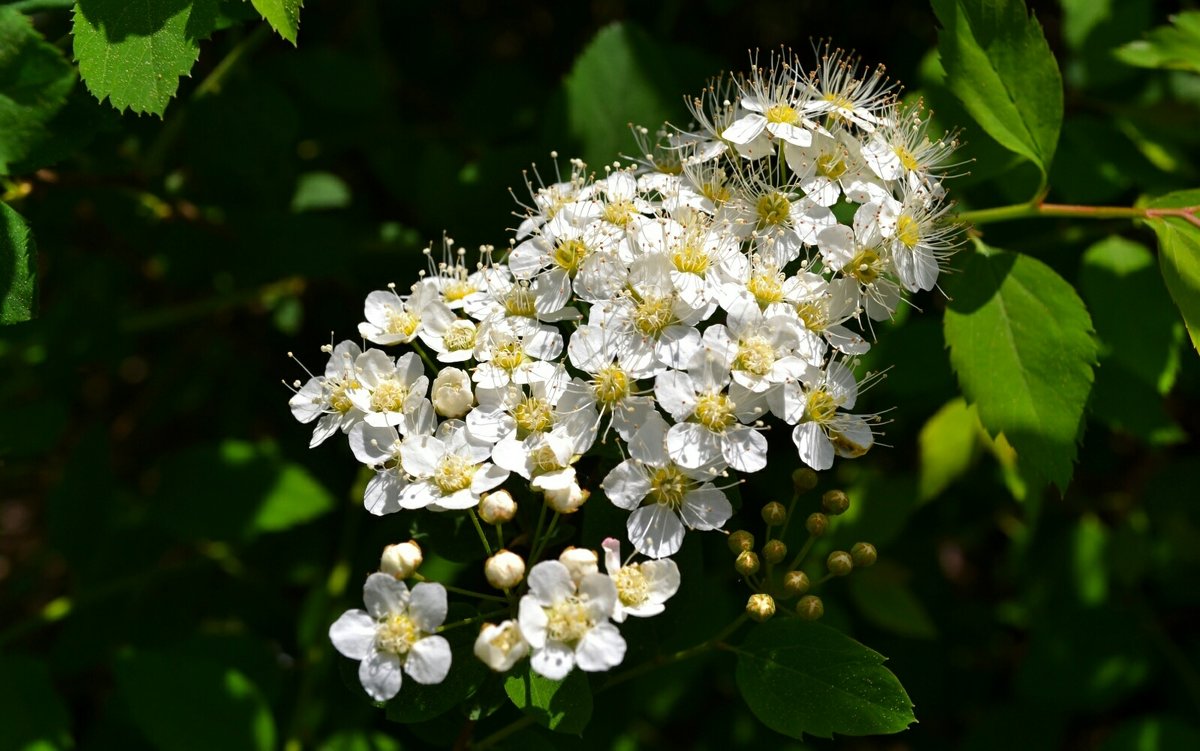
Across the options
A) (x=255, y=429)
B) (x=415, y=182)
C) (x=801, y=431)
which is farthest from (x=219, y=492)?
(x=801, y=431)

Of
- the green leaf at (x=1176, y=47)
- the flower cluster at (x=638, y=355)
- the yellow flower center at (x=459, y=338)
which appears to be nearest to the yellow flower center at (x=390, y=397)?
the flower cluster at (x=638, y=355)

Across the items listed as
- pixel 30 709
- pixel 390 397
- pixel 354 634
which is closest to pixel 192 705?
pixel 30 709

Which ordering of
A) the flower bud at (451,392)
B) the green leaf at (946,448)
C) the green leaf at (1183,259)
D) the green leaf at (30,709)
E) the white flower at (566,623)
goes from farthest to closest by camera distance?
1. the green leaf at (946,448)
2. the green leaf at (30,709)
3. the green leaf at (1183,259)
4. the flower bud at (451,392)
5. the white flower at (566,623)

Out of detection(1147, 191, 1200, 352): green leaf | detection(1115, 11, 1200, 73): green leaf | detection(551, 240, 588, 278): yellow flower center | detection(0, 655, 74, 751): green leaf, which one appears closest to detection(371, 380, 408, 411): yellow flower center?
detection(551, 240, 588, 278): yellow flower center

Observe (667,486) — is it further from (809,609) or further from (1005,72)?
(1005,72)

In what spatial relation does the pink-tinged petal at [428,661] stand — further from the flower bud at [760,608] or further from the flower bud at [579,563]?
the flower bud at [760,608]

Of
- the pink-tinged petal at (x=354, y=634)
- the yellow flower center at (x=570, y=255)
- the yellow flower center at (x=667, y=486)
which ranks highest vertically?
the yellow flower center at (x=570, y=255)

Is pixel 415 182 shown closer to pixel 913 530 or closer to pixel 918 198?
pixel 918 198
